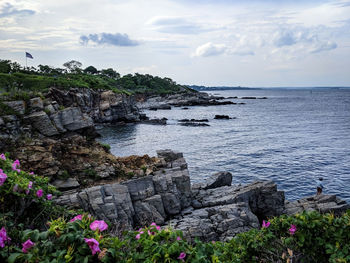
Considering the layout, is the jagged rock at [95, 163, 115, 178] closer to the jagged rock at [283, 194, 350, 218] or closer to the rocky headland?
the rocky headland

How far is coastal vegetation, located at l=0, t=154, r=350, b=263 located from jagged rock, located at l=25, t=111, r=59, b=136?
13.5m

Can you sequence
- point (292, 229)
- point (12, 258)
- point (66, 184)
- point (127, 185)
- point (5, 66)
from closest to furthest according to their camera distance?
point (12, 258)
point (292, 229)
point (66, 184)
point (127, 185)
point (5, 66)

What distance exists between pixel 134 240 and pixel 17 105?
779 inches

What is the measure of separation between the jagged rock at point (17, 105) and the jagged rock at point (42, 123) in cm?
73

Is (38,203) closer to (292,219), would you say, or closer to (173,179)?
(292,219)

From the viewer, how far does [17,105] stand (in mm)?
20703

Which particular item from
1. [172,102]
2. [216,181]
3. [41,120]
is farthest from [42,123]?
[172,102]

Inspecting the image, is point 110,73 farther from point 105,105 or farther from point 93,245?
point 93,245

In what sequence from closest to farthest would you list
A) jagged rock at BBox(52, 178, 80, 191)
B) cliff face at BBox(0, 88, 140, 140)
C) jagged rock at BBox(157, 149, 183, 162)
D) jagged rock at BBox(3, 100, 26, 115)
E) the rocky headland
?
the rocky headland < jagged rock at BBox(52, 178, 80, 191) < cliff face at BBox(0, 88, 140, 140) < jagged rock at BBox(3, 100, 26, 115) < jagged rock at BBox(157, 149, 183, 162)

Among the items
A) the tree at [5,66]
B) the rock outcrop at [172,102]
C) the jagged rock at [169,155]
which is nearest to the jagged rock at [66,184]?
the jagged rock at [169,155]

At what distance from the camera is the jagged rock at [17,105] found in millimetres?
20438

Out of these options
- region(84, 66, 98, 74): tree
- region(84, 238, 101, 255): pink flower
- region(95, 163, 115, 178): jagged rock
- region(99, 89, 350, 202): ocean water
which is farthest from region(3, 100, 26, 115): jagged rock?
region(84, 66, 98, 74): tree

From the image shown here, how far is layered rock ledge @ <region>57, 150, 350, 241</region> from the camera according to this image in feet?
47.7

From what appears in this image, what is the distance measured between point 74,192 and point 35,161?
144 inches
